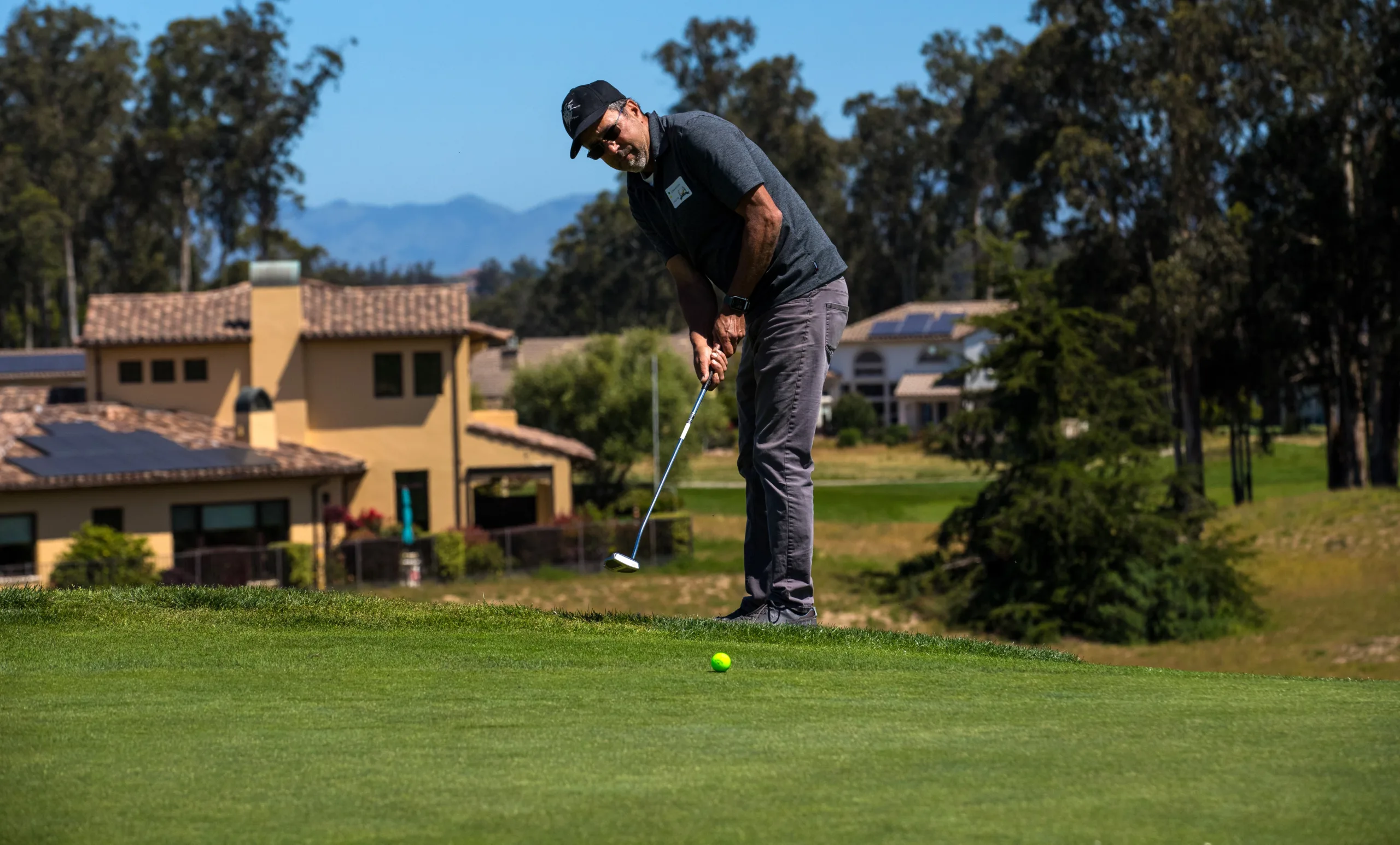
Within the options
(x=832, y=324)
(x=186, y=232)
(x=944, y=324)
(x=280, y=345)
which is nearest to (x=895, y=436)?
(x=944, y=324)

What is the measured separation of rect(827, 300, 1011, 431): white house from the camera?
7962 centimetres

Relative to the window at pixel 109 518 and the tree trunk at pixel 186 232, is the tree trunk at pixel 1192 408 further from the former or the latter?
the tree trunk at pixel 186 232

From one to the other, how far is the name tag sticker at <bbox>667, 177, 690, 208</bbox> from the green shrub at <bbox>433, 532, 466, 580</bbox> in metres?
30.0

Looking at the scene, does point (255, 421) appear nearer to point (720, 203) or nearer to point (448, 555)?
point (448, 555)

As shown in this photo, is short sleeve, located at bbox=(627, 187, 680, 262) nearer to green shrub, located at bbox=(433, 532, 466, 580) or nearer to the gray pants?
the gray pants

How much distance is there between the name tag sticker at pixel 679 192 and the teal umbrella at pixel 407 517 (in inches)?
1173

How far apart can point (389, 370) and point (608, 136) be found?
34.9 metres

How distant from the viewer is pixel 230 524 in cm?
3456

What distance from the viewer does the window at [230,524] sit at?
3394 centimetres

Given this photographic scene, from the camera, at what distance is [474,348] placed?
142 feet

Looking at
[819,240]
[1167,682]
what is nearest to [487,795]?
[1167,682]

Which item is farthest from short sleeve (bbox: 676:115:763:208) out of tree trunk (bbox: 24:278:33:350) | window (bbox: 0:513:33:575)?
tree trunk (bbox: 24:278:33:350)

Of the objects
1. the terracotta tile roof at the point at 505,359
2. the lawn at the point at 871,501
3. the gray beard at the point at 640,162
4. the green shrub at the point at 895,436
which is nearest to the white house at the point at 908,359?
the green shrub at the point at 895,436

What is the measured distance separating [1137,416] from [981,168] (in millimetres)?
38957
